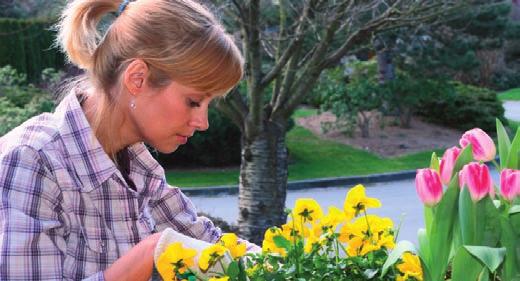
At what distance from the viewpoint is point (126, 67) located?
1.91m

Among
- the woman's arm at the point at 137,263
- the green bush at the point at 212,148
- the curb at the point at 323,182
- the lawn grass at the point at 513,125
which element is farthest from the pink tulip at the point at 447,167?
the lawn grass at the point at 513,125

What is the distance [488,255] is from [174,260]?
592mm

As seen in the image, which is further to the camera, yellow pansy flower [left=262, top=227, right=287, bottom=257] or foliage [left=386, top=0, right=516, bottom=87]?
foliage [left=386, top=0, right=516, bottom=87]

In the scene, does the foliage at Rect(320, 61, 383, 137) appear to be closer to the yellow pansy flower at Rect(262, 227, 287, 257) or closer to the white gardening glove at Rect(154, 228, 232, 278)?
the yellow pansy flower at Rect(262, 227, 287, 257)

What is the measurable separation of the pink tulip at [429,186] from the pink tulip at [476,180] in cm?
5

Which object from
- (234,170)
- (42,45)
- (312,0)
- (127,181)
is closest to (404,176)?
(234,170)

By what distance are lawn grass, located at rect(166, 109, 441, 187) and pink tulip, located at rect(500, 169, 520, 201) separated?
1047 cm

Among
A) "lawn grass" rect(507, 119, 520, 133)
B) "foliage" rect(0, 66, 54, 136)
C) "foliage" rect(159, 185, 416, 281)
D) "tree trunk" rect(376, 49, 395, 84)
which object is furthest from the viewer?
"lawn grass" rect(507, 119, 520, 133)

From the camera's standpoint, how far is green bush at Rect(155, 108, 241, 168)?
Answer: 13.0 meters

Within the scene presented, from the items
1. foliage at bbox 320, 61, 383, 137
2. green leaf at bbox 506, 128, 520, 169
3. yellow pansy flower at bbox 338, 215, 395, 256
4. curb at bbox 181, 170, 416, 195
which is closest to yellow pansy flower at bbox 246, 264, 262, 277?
yellow pansy flower at bbox 338, 215, 395, 256

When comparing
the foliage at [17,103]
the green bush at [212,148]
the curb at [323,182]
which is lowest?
the curb at [323,182]

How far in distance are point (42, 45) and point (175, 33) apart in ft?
60.9

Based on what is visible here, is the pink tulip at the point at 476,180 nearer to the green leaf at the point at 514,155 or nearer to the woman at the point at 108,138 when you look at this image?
the green leaf at the point at 514,155

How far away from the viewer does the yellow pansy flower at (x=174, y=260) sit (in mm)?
1658
